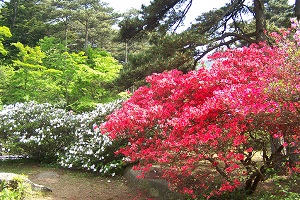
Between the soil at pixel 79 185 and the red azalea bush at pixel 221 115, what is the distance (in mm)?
1731

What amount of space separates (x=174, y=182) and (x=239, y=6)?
18.3ft

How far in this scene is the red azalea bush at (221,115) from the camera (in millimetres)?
2930

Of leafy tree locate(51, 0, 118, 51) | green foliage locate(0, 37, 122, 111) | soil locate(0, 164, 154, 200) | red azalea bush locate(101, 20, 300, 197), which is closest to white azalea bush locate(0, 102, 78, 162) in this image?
soil locate(0, 164, 154, 200)

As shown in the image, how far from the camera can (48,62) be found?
1612 centimetres

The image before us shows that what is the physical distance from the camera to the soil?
5281 mm

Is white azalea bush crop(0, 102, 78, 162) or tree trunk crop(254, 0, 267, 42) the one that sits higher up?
tree trunk crop(254, 0, 267, 42)

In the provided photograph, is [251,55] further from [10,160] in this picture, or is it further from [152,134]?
[10,160]

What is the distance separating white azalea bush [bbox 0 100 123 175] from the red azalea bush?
262 centimetres

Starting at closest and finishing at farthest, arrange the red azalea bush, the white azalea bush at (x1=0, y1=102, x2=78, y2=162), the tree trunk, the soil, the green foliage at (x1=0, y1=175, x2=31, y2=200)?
the red azalea bush, the green foliage at (x1=0, y1=175, x2=31, y2=200), the soil, the tree trunk, the white azalea bush at (x1=0, y1=102, x2=78, y2=162)

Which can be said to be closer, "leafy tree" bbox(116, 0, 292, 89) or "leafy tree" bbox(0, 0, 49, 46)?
"leafy tree" bbox(116, 0, 292, 89)


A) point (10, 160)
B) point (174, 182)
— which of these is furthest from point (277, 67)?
point (10, 160)

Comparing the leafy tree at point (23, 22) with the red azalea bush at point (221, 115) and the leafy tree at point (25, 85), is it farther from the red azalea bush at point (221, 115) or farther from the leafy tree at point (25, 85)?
the red azalea bush at point (221, 115)

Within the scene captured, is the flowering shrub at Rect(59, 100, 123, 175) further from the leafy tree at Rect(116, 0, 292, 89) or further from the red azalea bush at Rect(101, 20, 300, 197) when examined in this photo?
the red azalea bush at Rect(101, 20, 300, 197)

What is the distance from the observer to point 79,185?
6.00 meters
